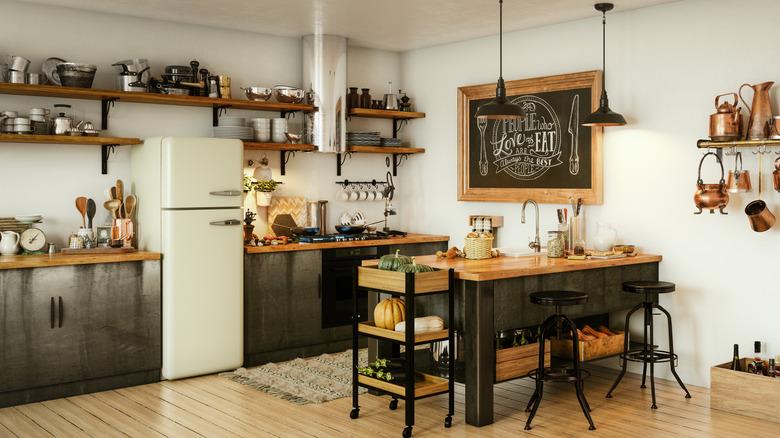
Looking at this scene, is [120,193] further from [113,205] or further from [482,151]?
[482,151]

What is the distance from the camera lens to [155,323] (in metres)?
5.93

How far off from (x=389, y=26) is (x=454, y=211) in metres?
1.83

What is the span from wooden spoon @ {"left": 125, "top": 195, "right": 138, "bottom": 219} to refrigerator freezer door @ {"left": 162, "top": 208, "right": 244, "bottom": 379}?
0.48 metres

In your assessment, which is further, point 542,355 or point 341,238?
point 341,238

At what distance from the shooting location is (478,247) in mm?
5512

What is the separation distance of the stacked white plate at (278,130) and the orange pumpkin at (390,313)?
2.59 meters

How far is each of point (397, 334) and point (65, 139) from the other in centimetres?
286

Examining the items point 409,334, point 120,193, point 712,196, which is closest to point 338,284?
point 120,193

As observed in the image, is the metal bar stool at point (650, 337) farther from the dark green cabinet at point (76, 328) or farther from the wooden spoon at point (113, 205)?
the wooden spoon at point (113, 205)

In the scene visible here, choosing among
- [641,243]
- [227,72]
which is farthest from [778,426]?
[227,72]

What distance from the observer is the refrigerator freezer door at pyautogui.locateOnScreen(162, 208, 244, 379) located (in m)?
5.93

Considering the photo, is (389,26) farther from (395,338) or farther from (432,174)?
(395,338)

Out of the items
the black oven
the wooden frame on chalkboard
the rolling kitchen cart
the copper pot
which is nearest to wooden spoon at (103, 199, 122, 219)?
the black oven

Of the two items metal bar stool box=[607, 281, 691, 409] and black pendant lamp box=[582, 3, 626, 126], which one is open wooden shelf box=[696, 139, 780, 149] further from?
metal bar stool box=[607, 281, 691, 409]
